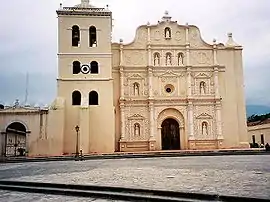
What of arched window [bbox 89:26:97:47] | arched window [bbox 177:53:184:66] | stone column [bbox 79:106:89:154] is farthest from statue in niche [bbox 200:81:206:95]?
stone column [bbox 79:106:89:154]

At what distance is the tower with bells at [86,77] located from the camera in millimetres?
27328

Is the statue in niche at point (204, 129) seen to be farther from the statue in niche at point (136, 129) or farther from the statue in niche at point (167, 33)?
the statue in niche at point (167, 33)

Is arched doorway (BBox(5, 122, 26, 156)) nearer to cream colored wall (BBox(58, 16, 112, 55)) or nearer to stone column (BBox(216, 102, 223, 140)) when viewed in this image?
cream colored wall (BBox(58, 16, 112, 55))

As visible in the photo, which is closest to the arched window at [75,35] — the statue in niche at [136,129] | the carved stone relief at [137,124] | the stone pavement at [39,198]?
the carved stone relief at [137,124]

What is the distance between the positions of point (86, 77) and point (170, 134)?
8.77 meters

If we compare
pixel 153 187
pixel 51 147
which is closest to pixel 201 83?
pixel 51 147

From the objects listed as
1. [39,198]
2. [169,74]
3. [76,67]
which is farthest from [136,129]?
[39,198]

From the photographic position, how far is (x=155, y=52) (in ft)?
102

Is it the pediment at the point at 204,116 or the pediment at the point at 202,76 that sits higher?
the pediment at the point at 202,76

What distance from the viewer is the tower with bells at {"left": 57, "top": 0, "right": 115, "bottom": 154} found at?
27.3m

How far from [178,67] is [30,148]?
1413 cm

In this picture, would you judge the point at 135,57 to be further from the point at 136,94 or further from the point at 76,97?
the point at 76,97

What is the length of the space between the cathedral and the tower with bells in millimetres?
79

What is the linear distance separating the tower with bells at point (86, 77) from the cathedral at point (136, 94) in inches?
3.1
